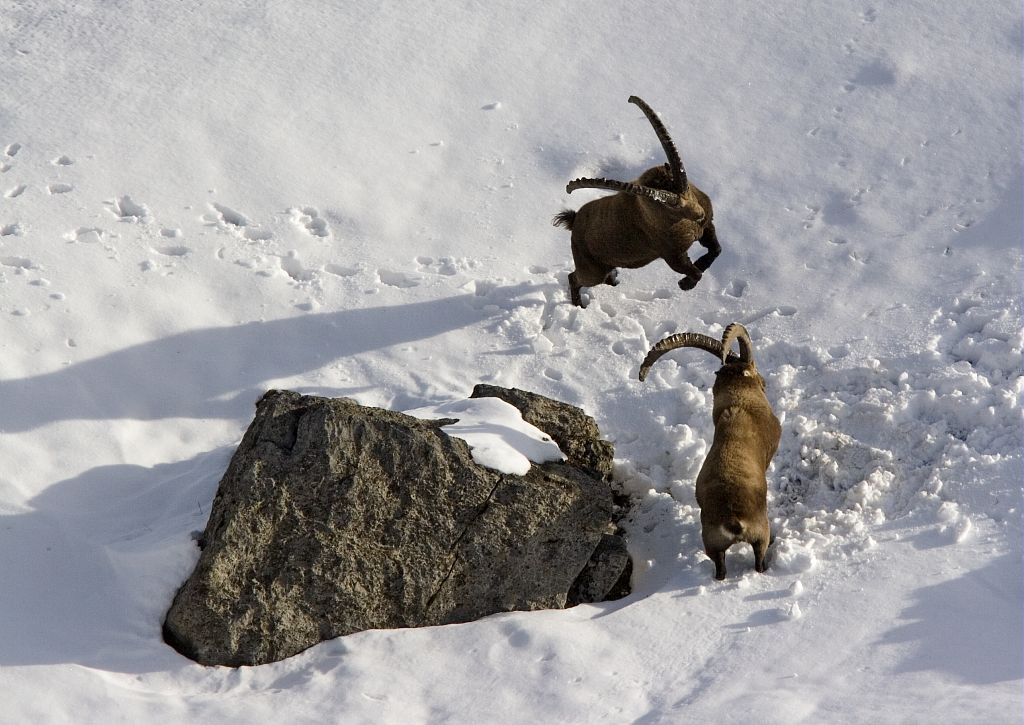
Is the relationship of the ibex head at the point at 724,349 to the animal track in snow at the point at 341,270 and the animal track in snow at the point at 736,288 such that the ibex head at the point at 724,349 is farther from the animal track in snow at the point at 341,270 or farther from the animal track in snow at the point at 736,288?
the animal track in snow at the point at 341,270

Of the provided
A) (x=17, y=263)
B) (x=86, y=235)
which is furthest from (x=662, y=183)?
(x=17, y=263)

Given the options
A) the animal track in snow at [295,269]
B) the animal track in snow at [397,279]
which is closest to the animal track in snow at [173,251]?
the animal track in snow at [295,269]

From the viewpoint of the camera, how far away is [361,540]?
6945 mm

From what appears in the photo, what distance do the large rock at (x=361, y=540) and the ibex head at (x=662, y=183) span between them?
2.22 metres

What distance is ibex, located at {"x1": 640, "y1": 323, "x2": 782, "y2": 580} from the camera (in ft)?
22.6

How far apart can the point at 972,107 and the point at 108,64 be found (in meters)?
9.11

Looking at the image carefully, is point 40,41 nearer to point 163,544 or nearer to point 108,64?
point 108,64

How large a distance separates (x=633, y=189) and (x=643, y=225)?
738mm

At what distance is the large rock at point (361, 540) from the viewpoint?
675cm

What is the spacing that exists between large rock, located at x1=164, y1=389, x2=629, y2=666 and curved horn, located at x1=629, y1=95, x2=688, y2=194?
8.43 ft

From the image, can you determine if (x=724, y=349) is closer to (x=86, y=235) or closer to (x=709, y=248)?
(x=709, y=248)

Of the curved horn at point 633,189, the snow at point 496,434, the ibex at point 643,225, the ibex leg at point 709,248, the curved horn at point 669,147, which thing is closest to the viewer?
the snow at point 496,434

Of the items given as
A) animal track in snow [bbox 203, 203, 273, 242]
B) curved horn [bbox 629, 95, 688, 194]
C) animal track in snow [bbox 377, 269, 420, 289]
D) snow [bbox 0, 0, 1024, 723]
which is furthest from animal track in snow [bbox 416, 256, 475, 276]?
curved horn [bbox 629, 95, 688, 194]

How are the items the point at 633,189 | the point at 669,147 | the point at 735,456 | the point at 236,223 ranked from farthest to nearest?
the point at 236,223, the point at 633,189, the point at 669,147, the point at 735,456
